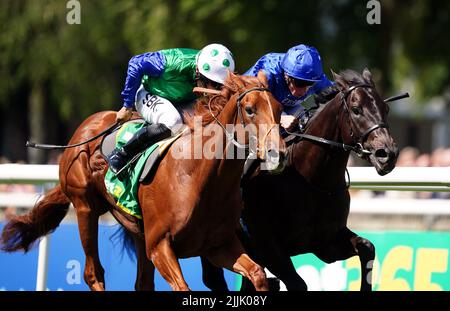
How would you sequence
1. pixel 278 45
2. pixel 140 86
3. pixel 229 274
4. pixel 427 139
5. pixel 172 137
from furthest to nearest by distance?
pixel 427 139 → pixel 278 45 → pixel 229 274 → pixel 140 86 → pixel 172 137

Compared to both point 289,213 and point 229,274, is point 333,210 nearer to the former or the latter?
point 289,213

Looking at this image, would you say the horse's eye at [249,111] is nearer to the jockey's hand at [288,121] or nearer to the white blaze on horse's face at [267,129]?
the white blaze on horse's face at [267,129]

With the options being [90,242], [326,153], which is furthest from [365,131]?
[90,242]

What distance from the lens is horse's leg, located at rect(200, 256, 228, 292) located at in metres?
5.62

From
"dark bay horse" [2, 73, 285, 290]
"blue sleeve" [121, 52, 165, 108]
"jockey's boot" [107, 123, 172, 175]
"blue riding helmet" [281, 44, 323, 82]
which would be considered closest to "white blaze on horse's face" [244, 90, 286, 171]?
"dark bay horse" [2, 73, 285, 290]

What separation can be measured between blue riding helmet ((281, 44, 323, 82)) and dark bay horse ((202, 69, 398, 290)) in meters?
0.13

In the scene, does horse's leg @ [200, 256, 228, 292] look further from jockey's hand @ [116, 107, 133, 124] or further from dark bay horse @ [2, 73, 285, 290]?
jockey's hand @ [116, 107, 133, 124]

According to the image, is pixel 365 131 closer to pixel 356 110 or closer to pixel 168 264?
pixel 356 110

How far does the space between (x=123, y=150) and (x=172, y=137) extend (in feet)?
1.18

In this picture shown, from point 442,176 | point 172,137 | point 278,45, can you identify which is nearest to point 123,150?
point 172,137

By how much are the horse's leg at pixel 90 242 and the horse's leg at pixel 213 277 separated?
634mm

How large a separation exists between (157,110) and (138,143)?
8.6 inches

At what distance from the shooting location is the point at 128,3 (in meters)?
14.2
